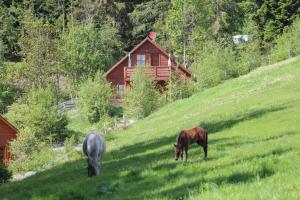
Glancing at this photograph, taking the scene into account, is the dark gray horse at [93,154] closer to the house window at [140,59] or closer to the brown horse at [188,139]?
the brown horse at [188,139]

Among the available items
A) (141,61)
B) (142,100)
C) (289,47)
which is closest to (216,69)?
(289,47)

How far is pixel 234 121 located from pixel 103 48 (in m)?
62.4

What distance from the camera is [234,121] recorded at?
27.2m

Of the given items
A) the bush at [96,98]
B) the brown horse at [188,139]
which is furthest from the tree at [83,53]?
the brown horse at [188,139]

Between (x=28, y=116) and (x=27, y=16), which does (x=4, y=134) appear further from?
(x=27, y=16)

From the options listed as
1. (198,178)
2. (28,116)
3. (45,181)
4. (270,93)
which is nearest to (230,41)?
(28,116)

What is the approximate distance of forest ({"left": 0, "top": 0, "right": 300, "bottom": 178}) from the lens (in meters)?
55.0

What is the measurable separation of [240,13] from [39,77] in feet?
131

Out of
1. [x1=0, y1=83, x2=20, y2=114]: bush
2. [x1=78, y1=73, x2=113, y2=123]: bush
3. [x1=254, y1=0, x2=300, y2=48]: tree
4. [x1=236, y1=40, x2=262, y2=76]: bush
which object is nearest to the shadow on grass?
[x1=236, y1=40, x2=262, y2=76]: bush

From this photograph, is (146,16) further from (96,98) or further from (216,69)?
(216,69)

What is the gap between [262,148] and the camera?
52.1 ft

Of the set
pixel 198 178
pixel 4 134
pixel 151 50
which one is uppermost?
pixel 151 50

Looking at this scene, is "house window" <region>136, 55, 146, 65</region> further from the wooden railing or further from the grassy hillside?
the grassy hillside

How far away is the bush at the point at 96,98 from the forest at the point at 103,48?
0.12 metres
